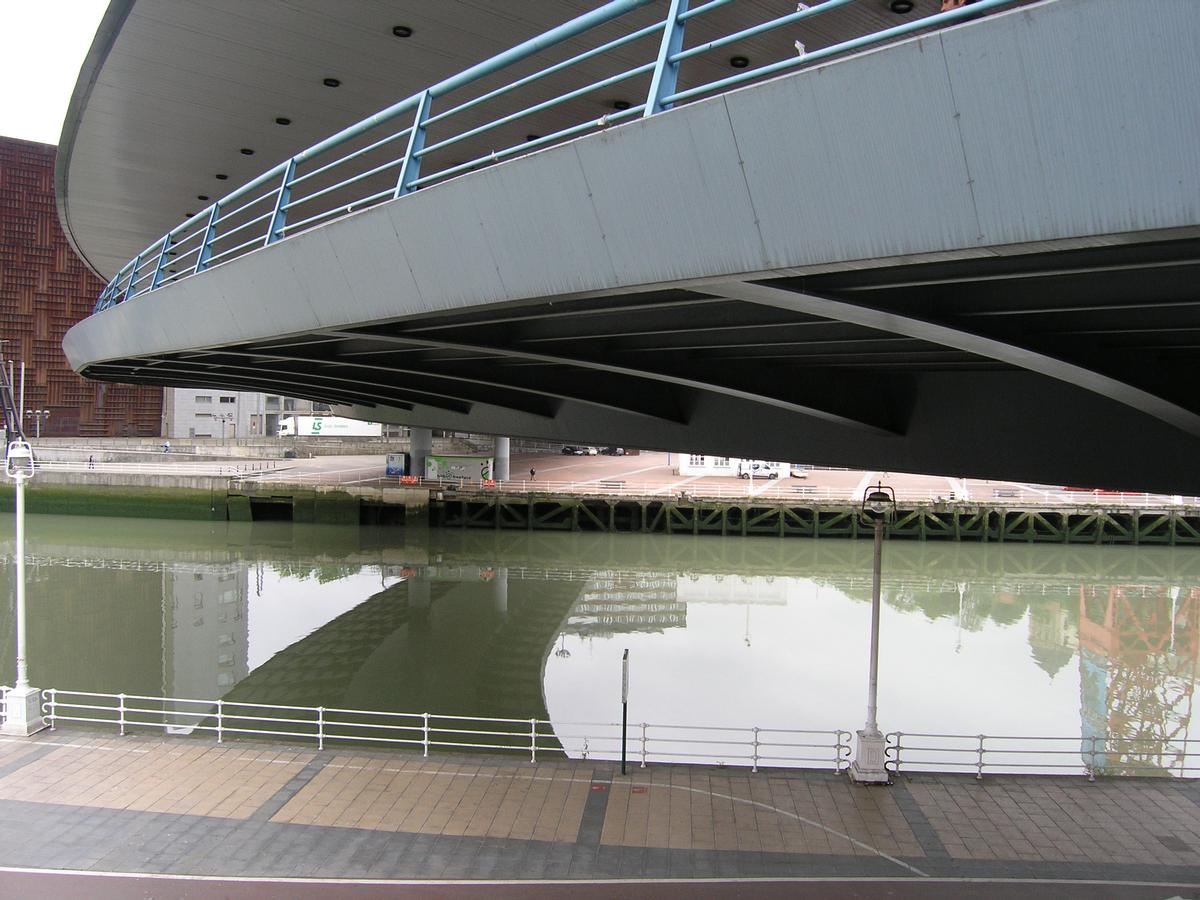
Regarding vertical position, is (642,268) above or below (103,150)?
below

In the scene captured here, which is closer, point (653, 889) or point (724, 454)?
point (653, 889)

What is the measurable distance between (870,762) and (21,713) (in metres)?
11.5

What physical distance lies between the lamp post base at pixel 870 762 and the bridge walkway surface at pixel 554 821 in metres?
0.22

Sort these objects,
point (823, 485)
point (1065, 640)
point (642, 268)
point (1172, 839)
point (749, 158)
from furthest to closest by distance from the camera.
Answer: point (823, 485)
point (1065, 640)
point (1172, 839)
point (642, 268)
point (749, 158)

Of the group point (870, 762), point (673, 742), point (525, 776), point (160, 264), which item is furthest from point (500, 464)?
point (870, 762)

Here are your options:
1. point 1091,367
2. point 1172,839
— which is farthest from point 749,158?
point 1172,839

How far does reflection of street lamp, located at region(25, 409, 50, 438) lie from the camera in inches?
2609

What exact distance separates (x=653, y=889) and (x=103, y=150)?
660 inches

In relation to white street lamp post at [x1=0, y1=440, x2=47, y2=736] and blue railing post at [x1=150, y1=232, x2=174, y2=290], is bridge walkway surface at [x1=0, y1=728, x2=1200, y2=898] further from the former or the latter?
blue railing post at [x1=150, y1=232, x2=174, y2=290]

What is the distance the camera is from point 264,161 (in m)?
17.4

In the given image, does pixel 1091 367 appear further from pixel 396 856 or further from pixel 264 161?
pixel 264 161

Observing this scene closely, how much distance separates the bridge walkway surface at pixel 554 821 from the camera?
862cm

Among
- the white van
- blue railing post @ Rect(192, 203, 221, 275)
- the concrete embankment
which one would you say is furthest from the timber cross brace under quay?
blue railing post @ Rect(192, 203, 221, 275)

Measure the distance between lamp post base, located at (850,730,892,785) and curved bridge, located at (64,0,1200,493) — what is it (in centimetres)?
353
